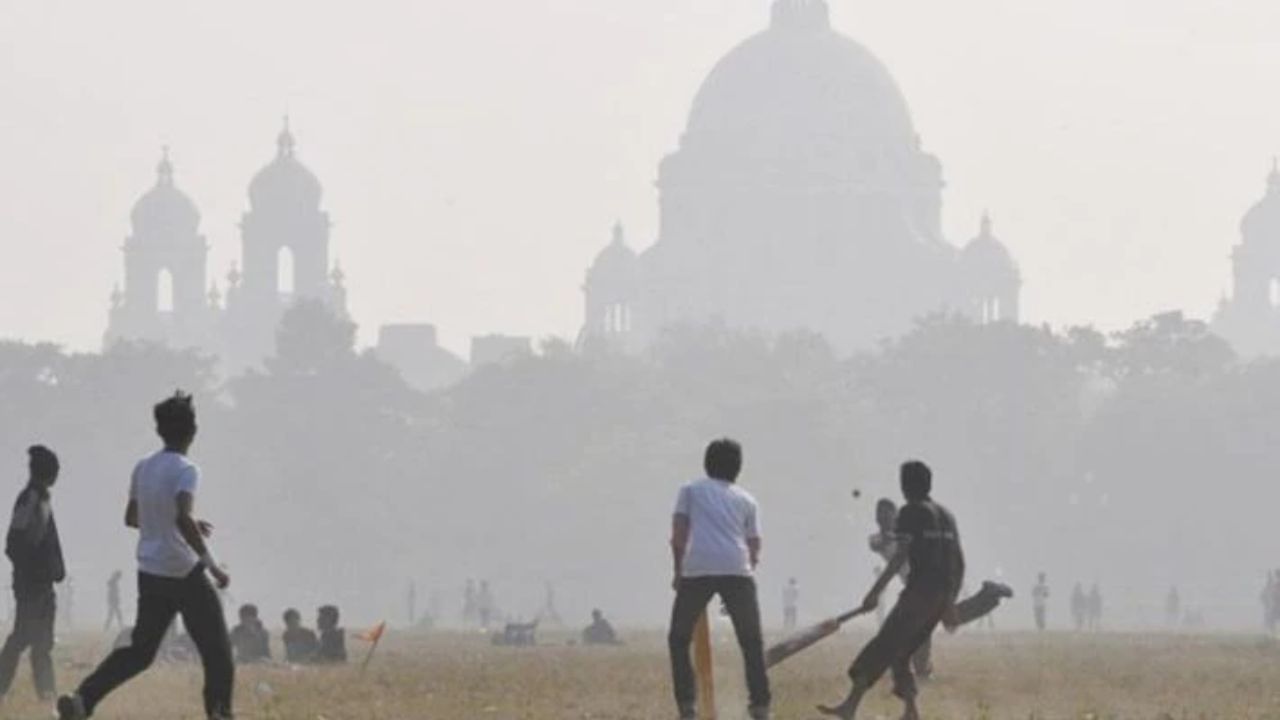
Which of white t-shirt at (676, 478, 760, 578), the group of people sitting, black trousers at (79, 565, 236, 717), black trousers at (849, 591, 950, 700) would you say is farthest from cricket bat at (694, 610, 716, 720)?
the group of people sitting

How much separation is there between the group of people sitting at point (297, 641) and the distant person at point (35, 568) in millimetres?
9669

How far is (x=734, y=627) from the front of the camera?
24344 mm

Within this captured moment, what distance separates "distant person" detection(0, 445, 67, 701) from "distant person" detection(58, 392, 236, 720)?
347 centimetres

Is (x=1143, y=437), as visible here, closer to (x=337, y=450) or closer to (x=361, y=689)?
(x=337, y=450)

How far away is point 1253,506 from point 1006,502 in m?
7.52

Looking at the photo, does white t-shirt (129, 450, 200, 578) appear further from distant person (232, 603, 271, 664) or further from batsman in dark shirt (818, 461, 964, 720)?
distant person (232, 603, 271, 664)

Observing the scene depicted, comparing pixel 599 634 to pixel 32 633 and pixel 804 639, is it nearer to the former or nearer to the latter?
pixel 32 633

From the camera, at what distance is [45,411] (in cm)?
13912

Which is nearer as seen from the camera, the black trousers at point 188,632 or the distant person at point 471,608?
the black trousers at point 188,632

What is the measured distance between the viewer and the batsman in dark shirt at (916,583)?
24.9 m

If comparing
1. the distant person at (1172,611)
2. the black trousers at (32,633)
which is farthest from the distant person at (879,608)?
the distant person at (1172,611)

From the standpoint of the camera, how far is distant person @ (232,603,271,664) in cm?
3862

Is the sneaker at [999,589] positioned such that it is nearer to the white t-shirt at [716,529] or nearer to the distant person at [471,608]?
the white t-shirt at [716,529]

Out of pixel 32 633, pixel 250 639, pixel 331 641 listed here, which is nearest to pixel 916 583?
pixel 32 633
